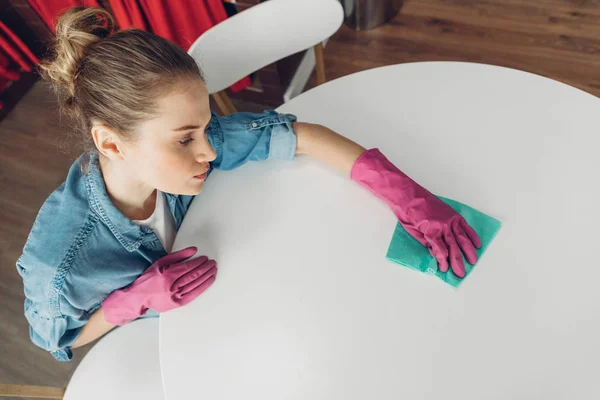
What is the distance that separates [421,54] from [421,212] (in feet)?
4.60

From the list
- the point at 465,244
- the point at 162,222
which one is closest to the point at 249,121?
the point at 162,222

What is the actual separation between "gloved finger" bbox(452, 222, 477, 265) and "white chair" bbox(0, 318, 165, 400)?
0.72m

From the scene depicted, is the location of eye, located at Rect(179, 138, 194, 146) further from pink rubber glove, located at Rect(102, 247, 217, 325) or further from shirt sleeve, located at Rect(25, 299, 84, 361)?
shirt sleeve, located at Rect(25, 299, 84, 361)

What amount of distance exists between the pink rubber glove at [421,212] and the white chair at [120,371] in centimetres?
64

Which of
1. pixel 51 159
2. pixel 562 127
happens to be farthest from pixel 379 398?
pixel 51 159

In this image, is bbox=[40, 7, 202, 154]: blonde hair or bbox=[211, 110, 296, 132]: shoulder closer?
bbox=[40, 7, 202, 154]: blonde hair

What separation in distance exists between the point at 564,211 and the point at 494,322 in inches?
10.5

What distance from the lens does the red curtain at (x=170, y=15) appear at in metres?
1.52

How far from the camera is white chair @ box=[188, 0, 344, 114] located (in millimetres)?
1143

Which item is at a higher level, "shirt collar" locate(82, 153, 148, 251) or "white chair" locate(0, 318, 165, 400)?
"shirt collar" locate(82, 153, 148, 251)

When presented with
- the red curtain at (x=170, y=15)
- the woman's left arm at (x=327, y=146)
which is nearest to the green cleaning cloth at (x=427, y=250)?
the woman's left arm at (x=327, y=146)

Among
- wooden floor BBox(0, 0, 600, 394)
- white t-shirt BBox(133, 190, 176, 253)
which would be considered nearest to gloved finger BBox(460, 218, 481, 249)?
white t-shirt BBox(133, 190, 176, 253)

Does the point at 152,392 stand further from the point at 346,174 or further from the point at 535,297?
the point at 535,297

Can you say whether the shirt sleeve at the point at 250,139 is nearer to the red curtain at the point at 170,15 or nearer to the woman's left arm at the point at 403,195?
the woman's left arm at the point at 403,195
